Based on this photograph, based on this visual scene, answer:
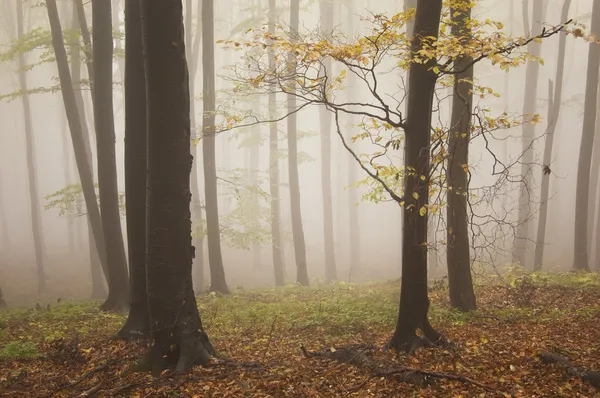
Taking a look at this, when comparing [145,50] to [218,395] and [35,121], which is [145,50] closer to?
[218,395]

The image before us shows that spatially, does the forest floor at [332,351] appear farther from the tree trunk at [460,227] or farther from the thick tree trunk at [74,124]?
the thick tree trunk at [74,124]

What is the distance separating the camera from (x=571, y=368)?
17.2 feet

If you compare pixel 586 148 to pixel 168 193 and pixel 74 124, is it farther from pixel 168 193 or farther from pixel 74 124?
pixel 74 124

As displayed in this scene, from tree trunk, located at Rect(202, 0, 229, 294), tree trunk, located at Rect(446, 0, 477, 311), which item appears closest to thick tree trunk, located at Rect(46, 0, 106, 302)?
tree trunk, located at Rect(202, 0, 229, 294)

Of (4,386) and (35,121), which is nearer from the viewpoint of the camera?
(4,386)

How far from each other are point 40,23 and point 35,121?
2294 centimetres

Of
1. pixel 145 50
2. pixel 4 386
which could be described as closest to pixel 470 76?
pixel 145 50

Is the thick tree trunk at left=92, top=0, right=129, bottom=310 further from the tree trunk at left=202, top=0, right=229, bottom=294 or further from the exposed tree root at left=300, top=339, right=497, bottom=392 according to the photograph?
the exposed tree root at left=300, top=339, right=497, bottom=392

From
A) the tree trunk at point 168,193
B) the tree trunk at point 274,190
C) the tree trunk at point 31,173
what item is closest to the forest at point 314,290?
the tree trunk at point 168,193

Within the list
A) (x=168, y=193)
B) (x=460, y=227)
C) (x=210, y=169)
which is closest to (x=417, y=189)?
(x=460, y=227)

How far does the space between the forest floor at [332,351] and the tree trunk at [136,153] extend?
0.62m

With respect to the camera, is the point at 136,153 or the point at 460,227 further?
the point at 460,227

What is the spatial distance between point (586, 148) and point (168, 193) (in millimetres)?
14931

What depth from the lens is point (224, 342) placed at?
795cm
